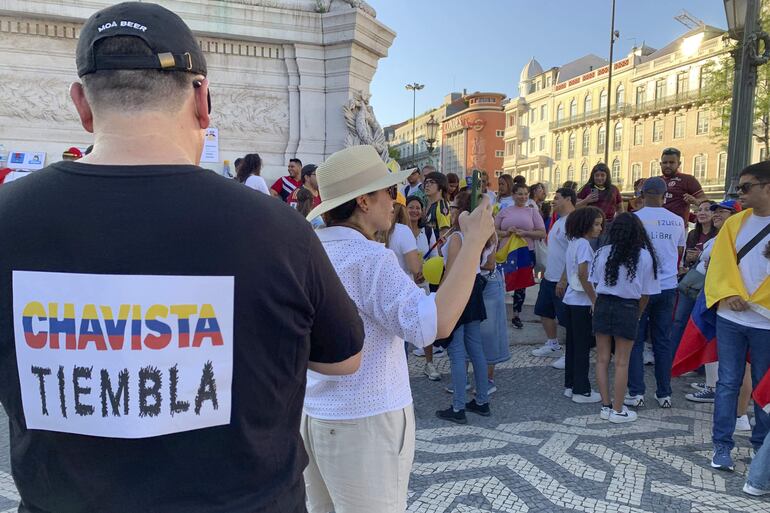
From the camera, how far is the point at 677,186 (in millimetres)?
7391

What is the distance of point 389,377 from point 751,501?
2.84 m

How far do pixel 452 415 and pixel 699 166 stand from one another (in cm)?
4944

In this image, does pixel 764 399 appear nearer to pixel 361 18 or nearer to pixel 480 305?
pixel 480 305

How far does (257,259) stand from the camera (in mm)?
1130

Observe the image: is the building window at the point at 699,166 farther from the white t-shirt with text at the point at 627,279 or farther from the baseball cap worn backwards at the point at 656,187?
the white t-shirt with text at the point at 627,279

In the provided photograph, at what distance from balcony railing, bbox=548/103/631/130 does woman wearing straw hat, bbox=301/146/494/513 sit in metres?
58.1

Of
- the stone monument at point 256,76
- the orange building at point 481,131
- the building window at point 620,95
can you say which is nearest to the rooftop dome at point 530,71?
the orange building at point 481,131

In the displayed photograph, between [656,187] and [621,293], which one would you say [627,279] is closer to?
[621,293]

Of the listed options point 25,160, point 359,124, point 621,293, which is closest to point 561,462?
point 621,293

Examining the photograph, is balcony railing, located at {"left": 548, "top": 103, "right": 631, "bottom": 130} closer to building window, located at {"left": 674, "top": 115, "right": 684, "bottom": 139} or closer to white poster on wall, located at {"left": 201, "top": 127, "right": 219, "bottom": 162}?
building window, located at {"left": 674, "top": 115, "right": 684, "bottom": 139}

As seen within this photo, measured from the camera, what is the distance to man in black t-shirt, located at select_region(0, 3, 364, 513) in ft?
3.51

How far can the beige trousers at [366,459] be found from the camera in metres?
2.05

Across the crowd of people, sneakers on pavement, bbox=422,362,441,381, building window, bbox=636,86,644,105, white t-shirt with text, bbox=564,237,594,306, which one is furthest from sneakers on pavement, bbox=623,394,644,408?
building window, bbox=636,86,644,105

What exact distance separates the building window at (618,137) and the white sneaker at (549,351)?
54272mm
